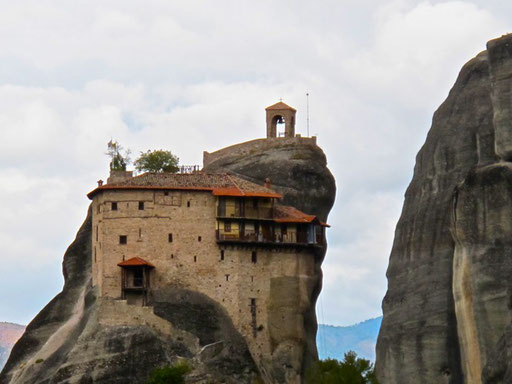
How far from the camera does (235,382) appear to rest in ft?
400

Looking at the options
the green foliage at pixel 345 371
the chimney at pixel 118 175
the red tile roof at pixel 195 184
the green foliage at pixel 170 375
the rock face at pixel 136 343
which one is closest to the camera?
the green foliage at pixel 345 371

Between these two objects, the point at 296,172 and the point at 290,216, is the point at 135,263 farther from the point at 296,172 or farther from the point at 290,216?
the point at 296,172

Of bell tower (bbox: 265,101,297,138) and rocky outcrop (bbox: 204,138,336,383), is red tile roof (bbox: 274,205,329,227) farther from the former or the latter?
bell tower (bbox: 265,101,297,138)

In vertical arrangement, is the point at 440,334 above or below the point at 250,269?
below

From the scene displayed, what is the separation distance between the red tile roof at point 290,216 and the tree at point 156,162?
12.9 meters

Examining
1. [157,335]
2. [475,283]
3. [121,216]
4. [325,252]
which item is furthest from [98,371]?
[475,283]

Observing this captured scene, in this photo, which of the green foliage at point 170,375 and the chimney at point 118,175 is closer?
the green foliage at point 170,375

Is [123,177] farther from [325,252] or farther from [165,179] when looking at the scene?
[325,252]

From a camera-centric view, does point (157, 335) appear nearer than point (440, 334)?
No

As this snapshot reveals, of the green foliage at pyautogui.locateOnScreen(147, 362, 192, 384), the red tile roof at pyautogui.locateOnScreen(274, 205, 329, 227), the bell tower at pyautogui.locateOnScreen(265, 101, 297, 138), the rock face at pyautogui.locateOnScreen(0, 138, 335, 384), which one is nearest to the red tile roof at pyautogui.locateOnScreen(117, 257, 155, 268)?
the rock face at pyautogui.locateOnScreen(0, 138, 335, 384)

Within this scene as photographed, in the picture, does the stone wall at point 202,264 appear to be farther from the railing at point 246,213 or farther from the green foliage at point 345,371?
A: the green foliage at point 345,371

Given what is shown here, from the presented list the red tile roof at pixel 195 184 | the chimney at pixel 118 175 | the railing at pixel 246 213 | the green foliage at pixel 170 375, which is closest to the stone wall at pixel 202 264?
the red tile roof at pixel 195 184

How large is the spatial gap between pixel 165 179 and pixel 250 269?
958 centimetres

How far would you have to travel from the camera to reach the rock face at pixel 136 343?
12081 cm
